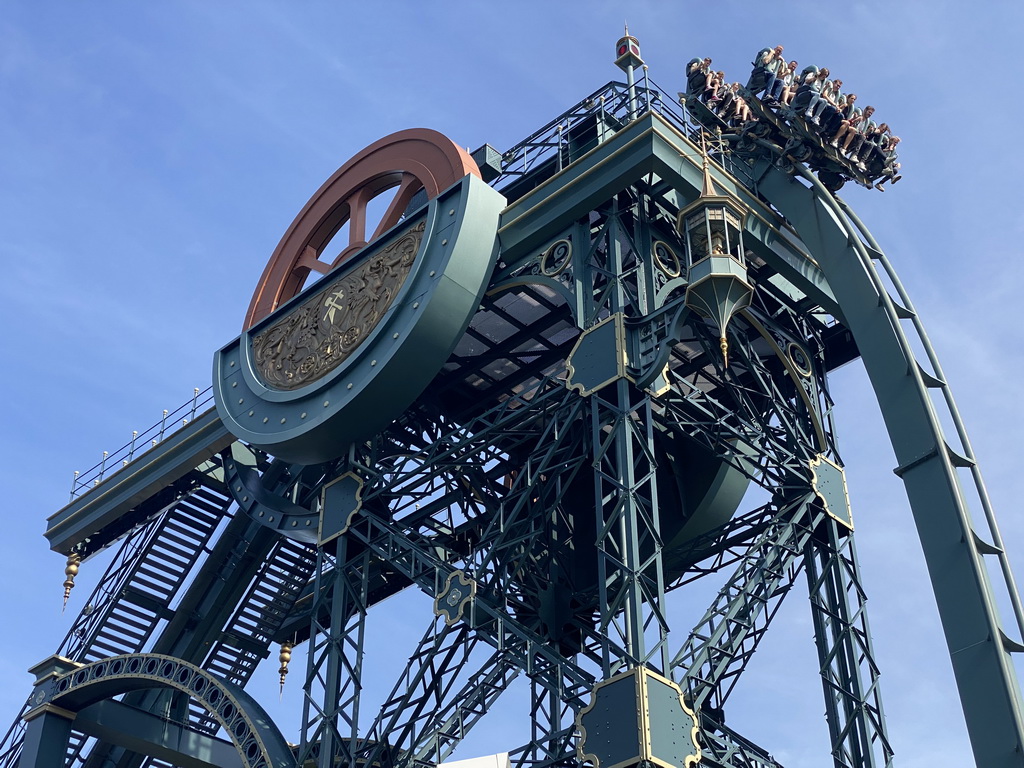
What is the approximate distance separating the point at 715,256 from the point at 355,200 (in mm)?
8338

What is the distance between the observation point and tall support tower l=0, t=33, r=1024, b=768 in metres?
23.2

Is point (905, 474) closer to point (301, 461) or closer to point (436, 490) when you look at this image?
point (436, 490)

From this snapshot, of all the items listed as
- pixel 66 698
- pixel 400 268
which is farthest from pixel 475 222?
pixel 66 698

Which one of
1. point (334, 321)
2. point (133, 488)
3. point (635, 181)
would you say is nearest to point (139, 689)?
point (133, 488)

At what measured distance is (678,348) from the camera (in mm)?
28953

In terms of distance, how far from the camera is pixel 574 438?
25484 millimetres

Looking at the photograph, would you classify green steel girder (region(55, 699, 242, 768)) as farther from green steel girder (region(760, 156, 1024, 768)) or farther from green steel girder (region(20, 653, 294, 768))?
green steel girder (region(760, 156, 1024, 768))

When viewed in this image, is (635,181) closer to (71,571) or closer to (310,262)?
(310,262)

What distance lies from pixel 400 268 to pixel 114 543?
10.6 metres

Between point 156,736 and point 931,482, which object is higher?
point 156,736

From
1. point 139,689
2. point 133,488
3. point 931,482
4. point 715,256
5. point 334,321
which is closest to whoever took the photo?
point 931,482

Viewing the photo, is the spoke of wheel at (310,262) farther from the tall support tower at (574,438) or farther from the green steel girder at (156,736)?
the green steel girder at (156,736)

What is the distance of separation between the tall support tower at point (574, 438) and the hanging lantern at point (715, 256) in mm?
46

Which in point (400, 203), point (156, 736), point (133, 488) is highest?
point (400, 203)
